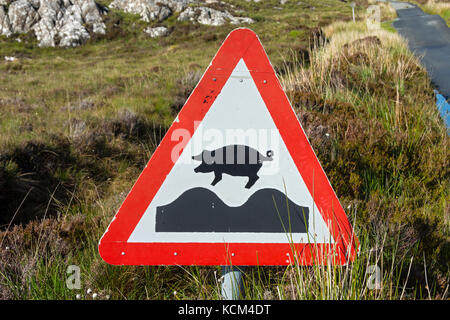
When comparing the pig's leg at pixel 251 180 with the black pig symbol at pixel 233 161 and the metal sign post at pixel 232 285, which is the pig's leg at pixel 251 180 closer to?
the black pig symbol at pixel 233 161

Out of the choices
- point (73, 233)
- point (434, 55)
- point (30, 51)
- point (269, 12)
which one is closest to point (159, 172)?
point (73, 233)

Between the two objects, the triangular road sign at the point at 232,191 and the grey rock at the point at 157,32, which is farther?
the grey rock at the point at 157,32

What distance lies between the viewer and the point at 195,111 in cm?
145

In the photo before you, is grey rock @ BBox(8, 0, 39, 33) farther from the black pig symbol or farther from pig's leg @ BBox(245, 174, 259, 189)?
pig's leg @ BBox(245, 174, 259, 189)

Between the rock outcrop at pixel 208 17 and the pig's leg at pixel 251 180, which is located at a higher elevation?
the rock outcrop at pixel 208 17

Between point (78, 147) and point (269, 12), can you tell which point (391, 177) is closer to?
point (78, 147)

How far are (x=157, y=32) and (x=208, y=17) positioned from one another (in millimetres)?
8041

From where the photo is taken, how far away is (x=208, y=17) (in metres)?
44.2

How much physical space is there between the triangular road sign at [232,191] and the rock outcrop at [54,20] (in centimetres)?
4078

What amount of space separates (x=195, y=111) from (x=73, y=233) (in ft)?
4.78

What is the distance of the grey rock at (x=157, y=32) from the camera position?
129ft

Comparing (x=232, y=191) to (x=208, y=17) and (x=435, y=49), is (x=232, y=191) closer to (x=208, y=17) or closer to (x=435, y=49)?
(x=435, y=49)

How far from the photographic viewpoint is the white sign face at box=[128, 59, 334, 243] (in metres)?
1.41

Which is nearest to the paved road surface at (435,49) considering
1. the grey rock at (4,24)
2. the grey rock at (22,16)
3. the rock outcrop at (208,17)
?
the rock outcrop at (208,17)
